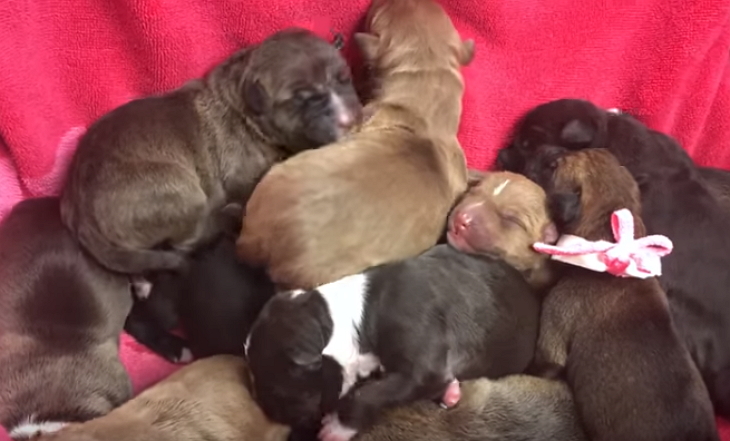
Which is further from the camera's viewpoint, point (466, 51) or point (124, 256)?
point (466, 51)

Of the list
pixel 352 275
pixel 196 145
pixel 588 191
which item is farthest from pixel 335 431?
pixel 588 191

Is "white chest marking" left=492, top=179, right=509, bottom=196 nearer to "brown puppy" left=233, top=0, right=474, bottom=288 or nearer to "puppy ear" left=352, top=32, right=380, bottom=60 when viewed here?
"brown puppy" left=233, top=0, right=474, bottom=288

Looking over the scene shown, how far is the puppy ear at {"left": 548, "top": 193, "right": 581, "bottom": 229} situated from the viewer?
243 centimetres

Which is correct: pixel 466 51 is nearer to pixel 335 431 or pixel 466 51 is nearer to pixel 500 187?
pixel 500 187

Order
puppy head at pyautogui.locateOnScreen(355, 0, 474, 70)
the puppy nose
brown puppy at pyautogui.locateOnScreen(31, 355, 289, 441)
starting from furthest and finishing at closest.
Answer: puppy head at pyautogui.locateOnScreen(355, 0, 474, 70), the puppy nose, brown puppy at pyautogui.locateOnScreen(31, 355, 289, 441)

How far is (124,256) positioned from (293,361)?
1.83 feet

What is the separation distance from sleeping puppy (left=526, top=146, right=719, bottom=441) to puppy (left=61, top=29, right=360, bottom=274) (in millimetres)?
703

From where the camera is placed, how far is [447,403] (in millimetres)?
2186

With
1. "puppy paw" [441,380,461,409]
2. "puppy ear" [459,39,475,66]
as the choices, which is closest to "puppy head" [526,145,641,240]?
"puppy ear" [459,39,475,66]

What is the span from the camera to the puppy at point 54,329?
2.20m

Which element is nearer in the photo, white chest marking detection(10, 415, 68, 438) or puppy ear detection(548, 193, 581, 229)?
white chest marking detection(10, 415, 68, 438)

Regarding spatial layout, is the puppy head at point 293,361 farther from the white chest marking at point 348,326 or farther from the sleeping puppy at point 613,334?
the sleeping puppy at point 613,334

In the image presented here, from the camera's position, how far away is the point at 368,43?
2553 millimetres

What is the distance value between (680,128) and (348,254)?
1.28 meters
